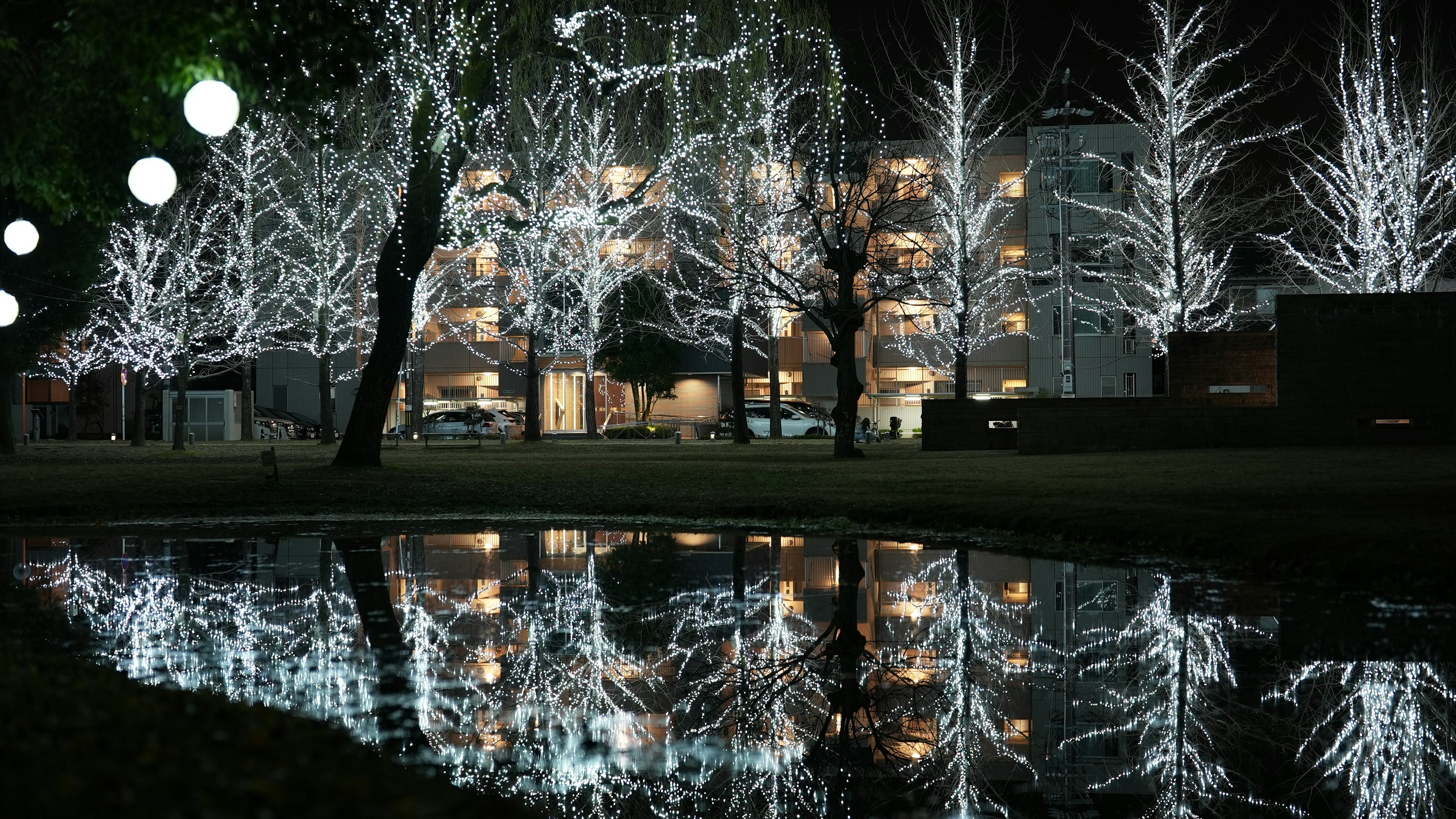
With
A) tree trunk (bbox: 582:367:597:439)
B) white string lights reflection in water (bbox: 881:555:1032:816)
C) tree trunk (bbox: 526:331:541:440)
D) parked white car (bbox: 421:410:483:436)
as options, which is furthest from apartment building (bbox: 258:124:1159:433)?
white string lights reflection in water (bbox: 881:555:1032:816)

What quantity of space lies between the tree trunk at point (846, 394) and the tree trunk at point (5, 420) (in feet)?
71.5

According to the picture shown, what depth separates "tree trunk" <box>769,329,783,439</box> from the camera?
42.9 m

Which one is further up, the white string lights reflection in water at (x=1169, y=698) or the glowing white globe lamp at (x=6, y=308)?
the glowing white globe lamp at (x=6, y=308)

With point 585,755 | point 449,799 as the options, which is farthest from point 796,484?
point 449,799

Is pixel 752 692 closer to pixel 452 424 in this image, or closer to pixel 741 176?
pixel 741 176

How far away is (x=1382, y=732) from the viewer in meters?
5.84

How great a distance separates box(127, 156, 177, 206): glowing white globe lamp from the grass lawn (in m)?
6.90

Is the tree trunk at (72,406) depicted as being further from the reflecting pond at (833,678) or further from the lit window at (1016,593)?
the lit window at (1016,593)

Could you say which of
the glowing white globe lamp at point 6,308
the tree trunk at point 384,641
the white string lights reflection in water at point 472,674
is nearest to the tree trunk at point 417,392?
the glowing white globe lamp at point 6,308

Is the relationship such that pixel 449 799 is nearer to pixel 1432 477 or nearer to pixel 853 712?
pixel 853 712

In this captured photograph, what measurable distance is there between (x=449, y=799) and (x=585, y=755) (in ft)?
5.31

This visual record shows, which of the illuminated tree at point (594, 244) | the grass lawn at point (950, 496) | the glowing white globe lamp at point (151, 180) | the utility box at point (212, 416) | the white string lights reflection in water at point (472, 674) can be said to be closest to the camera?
the white string lights reflection in water at point (472, 674)

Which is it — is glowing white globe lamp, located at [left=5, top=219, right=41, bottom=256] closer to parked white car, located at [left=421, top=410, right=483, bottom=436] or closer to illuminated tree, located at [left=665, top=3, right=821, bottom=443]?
illuminated tree, located at [left=665, top=3, right=821, bottom=443]

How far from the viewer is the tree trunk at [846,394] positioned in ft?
94.4
